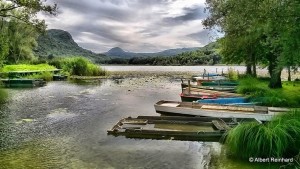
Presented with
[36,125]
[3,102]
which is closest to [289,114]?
[36,125]

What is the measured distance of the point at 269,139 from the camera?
12602 millimetres

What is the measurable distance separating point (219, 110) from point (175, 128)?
3.90 m

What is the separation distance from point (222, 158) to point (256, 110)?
9036 mm

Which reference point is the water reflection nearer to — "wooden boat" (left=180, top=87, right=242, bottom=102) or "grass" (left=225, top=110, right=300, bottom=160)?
"grass" (left=225, top=110, right=300, bottom=160)

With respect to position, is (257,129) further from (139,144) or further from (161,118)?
(161,118)

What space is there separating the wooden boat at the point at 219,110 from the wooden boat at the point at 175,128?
0.65 meters

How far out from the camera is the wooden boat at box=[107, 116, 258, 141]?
18.4 metres

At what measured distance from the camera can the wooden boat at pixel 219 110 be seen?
21397mm

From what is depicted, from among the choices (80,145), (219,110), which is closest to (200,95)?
(219,110)

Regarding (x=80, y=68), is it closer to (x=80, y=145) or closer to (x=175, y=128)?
(x=175, y=128)

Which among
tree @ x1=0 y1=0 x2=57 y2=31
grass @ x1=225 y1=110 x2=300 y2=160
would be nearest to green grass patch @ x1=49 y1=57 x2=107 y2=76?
tree @ x1=0 y1=0 x2=57 y2=31

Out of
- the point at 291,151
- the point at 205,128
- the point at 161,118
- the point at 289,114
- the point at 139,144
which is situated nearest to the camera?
the point at 291,151

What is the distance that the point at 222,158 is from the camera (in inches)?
578

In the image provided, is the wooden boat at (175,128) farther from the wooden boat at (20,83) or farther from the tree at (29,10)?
the wooden boat at (20,83)
